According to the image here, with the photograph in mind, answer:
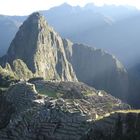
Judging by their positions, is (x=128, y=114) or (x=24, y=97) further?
(x=24, y=97)

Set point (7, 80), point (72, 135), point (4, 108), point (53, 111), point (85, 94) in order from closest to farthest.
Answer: point (72, 135), point (53, 111), point (4, 108), point (85, 94), point (7, 80)

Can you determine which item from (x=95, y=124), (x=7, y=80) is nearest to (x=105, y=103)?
(x=7, y=80)

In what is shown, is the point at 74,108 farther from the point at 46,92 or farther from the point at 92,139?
the point at 46,92

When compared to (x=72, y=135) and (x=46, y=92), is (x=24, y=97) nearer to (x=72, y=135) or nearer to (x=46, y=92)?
(x=46, y=92)

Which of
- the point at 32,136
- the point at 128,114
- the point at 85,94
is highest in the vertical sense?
the point at 128,114

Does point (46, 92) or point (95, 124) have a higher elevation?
point (95, 124)

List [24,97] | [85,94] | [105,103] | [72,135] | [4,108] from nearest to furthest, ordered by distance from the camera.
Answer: [72,135], [24,97], [4,108], [105,103], [85,94]

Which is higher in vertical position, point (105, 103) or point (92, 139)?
point (92, 139)

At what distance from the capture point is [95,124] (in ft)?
265

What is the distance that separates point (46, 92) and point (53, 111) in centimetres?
5039

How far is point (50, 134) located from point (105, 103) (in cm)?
5637

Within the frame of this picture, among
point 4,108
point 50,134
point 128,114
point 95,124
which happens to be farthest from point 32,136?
point 4,108

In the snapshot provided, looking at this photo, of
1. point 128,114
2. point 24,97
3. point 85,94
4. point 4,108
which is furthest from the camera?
point 85,94

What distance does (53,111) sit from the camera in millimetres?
90625
